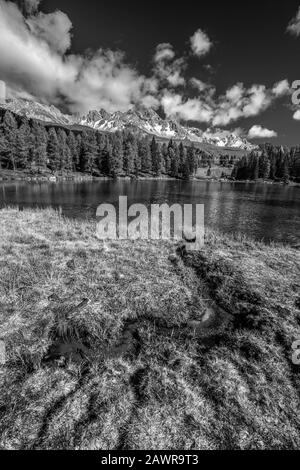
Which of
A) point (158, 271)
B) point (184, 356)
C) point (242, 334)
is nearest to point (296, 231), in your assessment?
point (158, 271)

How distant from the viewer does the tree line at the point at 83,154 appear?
299 ft

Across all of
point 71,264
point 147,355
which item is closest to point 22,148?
point 71,264

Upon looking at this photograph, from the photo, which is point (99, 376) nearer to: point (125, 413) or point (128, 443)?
point (125, 413)

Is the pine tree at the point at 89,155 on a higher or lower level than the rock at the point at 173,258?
higher

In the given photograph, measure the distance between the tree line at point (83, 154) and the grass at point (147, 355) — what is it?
98045 millimetres

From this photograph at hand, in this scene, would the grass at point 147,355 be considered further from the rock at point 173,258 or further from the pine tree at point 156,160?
the pine tree at point 156,160

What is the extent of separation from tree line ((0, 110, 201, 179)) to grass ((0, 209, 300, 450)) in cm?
9805

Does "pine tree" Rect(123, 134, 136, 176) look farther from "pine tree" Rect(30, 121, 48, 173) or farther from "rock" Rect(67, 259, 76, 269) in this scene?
"rock" Rect(67, 259, 76, 269)

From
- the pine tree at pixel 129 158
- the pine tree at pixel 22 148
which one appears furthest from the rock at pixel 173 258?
the pine tree at pixel 129 158

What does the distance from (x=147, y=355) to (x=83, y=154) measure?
4690 inches

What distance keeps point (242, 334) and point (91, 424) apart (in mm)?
4659

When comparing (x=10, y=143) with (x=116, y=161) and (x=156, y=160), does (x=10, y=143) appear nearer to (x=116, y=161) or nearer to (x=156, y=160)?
(x=116, y=161)

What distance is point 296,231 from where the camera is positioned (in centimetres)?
2691

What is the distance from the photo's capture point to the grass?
162 inches
